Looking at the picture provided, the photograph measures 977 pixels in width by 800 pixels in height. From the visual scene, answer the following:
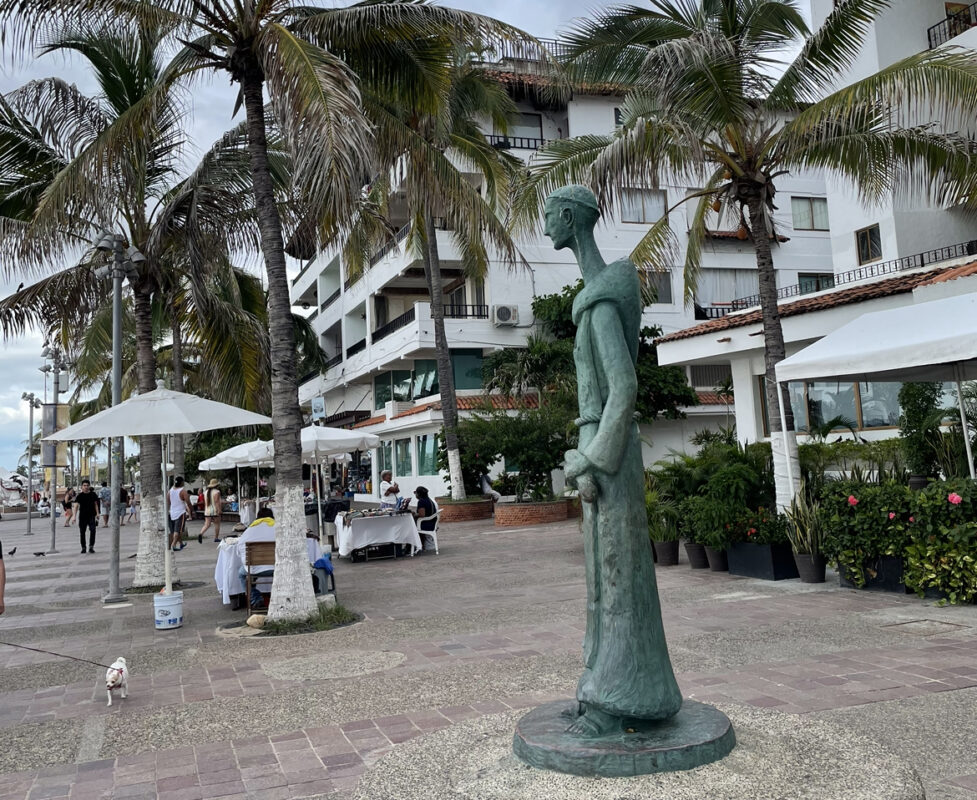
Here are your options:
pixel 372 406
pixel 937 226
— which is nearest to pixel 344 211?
pixel 937 226

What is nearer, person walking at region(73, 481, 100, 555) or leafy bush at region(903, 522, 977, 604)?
leafy bush at region(903, 522, 977, 604)

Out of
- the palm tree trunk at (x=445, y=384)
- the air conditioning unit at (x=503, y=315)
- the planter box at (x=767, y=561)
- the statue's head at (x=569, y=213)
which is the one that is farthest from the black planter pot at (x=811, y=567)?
the air conditioning unit at (x=503, y=315)

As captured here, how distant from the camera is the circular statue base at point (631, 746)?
10.2ft

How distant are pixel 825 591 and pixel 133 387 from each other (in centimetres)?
3112

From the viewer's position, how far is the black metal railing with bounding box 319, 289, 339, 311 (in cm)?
4316

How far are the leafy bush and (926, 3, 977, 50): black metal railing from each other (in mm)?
17276

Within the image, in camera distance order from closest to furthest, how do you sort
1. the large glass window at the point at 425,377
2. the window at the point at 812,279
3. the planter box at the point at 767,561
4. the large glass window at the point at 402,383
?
1. the planter box at the point at 767,561
2. the large glass window at the point at 425,377
3. the large glass window at the point at 402,383
4. the window at the point at 812,279

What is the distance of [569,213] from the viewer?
12.1ft

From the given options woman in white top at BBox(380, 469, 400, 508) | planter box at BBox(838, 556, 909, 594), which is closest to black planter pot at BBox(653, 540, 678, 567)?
planter box at BBox(838, 556, 909, 594)

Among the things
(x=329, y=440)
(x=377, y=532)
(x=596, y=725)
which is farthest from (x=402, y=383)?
(x=596, y=725)

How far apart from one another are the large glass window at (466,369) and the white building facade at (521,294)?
37 mm

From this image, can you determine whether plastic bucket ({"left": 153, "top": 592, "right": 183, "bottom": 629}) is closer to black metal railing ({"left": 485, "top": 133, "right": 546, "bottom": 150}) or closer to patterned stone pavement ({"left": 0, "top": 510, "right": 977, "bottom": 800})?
patterned stone pavement ({"left": 0, "top": 510, "right": 977, "bottom": 800})

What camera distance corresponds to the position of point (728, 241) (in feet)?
111

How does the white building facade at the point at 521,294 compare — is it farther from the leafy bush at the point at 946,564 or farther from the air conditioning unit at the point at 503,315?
the leafy bush at the point at 946,564
